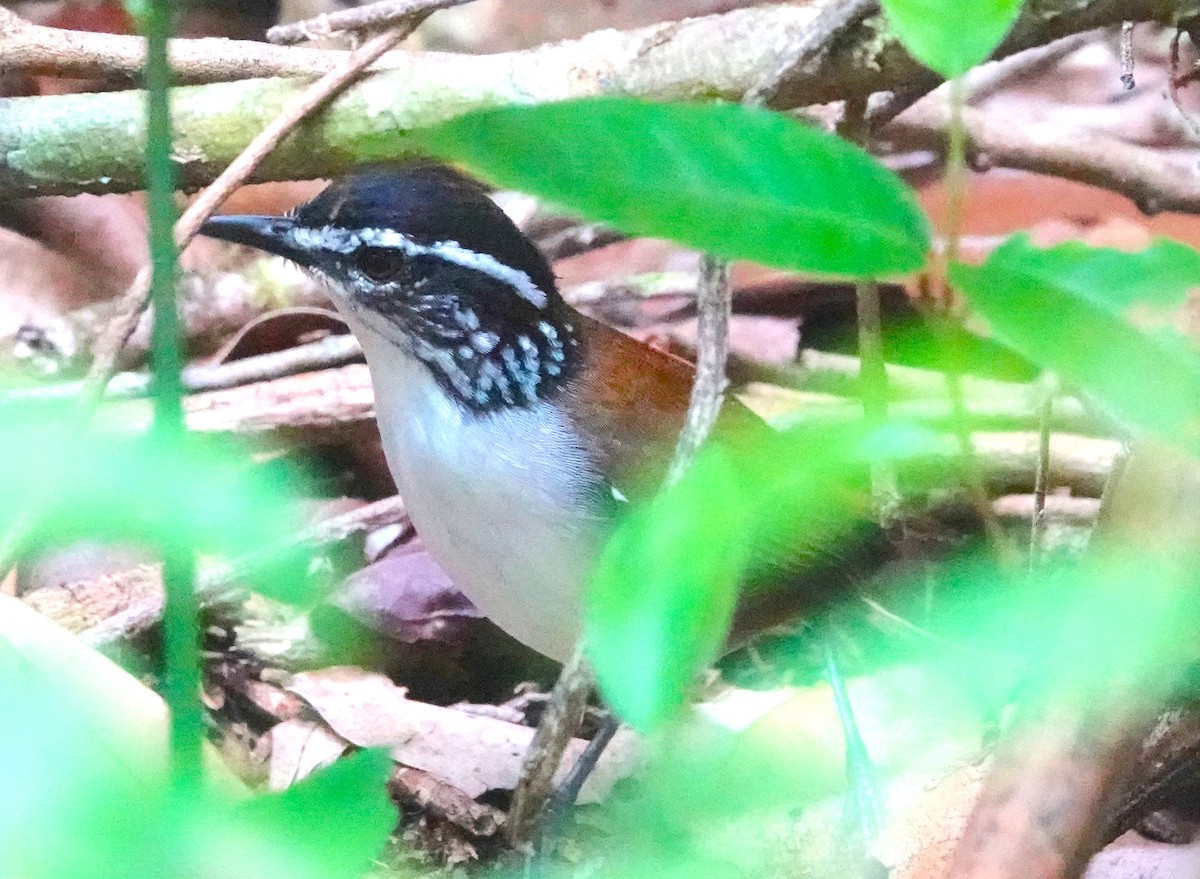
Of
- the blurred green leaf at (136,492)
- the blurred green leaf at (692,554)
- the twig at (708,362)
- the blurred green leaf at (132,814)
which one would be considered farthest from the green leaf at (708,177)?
the twig at (708,362)

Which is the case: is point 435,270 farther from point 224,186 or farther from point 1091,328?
point 1091,328

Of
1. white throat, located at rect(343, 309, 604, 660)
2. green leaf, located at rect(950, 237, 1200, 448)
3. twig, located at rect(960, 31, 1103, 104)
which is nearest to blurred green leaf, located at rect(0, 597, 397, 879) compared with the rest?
green leaf, located at rect(950, 237, 1200, 448)

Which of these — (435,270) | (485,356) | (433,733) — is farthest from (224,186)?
(433,733)

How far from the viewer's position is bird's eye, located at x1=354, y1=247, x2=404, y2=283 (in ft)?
8.00

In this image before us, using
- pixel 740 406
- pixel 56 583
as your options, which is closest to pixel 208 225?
pixel 56 583

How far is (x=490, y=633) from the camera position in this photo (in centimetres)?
317

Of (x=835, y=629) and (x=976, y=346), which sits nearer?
(x=976, y=346)

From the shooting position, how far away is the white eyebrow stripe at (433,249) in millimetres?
2410

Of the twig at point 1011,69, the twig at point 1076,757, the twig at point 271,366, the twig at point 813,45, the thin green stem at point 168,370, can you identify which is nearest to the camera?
the thin green stem at point 168,370

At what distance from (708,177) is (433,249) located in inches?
67.4

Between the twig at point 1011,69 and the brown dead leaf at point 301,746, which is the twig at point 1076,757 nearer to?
the brown dead leaf at point 301,746

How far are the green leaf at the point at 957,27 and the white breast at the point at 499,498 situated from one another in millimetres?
1479

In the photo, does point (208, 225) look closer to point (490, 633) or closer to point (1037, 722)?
point (490, 633)

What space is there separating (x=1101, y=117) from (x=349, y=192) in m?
4.20
